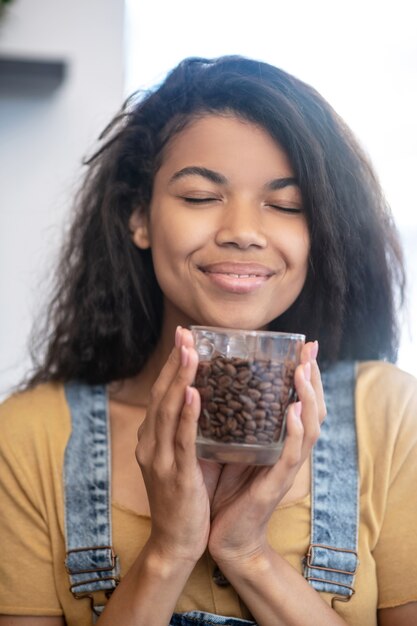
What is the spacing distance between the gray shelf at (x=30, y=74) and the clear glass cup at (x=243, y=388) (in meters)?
2.35

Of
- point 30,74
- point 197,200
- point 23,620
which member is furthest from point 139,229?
point 30,74

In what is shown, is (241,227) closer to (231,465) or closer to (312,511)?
(231,465)

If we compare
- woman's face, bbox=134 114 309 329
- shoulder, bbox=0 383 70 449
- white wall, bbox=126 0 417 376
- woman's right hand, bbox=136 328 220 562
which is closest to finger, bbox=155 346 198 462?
woman's right hand, bbox=136 328 220 562

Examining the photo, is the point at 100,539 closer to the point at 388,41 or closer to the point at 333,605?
the point at 333,605

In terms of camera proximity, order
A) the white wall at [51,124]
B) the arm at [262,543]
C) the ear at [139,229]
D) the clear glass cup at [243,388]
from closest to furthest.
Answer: the clear glass cup at [243,388] → the arm at [262,543] → the ear at [139,229] → the white wall at [51,124]

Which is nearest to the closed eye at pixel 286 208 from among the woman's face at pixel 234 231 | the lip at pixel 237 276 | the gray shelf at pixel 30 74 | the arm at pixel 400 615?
the woman's face at pixel 234 231

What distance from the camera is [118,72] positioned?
11.5 feet

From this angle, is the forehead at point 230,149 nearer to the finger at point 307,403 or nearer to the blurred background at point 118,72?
the finger at point 307,403

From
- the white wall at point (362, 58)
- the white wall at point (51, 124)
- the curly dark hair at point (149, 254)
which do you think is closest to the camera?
the curly dark hair at point (149, 254)

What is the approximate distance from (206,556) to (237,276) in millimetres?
452

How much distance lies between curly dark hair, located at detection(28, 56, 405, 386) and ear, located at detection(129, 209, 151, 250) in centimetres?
1

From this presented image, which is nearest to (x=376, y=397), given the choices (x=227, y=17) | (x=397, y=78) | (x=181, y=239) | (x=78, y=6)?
(x=181, y=239)

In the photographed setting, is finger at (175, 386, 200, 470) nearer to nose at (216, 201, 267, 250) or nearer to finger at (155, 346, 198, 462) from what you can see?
finger at (155, 346, 198, 462)

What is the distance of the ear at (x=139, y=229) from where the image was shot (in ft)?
5.60
